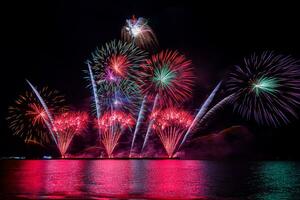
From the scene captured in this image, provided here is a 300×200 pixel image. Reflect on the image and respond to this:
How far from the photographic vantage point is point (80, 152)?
88.1 meters

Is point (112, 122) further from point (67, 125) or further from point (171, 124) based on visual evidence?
point (171, 124)

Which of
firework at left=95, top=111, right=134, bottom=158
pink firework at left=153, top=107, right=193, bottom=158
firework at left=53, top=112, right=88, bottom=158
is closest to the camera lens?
pink firework at left=153, top=107, right=193, bottom=158

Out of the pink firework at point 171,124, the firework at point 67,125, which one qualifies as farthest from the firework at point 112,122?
the pink firework at point 171,124

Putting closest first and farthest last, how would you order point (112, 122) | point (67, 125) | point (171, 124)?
point (171, 124), point (112, 122), point (67, 125)

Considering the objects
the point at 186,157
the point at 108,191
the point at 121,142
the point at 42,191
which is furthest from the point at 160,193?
the point at 121,142

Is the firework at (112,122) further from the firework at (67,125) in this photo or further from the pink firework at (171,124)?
the pink firework at (171,124)

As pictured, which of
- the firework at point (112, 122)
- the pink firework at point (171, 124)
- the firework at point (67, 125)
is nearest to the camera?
the pink firework at point (171, 124)

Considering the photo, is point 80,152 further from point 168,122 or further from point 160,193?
point 160,193

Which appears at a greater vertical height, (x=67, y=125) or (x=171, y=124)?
(x=67, y=125)

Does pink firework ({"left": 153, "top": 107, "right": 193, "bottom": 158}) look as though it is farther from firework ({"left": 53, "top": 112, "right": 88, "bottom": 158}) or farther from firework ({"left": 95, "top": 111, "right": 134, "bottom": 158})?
firework ({"left": 53, "top": 112, "right": 88, "bottom": 158})

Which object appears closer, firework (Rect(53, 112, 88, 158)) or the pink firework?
the pink firework

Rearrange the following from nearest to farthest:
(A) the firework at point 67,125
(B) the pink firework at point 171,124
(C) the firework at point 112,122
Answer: (B) the pink firework at point 171,124
(C) the firework at point 112,122
(A) the firework at point 67,125

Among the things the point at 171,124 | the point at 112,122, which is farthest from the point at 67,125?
the point at 171,124

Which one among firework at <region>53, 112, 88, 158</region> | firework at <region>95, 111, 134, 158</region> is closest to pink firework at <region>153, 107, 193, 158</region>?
firework at <region>95, 111, 134, 158</region>
